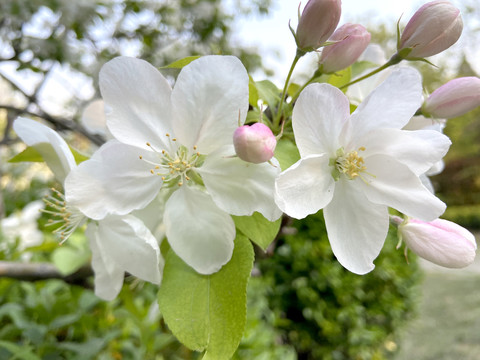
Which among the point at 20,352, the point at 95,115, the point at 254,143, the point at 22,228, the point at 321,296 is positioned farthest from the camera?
the point at 321,296

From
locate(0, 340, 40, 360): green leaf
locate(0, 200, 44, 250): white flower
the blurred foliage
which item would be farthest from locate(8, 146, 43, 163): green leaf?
the blurred foliage

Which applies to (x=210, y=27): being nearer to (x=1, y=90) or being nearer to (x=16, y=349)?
(x=16, y=349)

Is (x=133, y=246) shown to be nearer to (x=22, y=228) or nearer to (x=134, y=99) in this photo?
(x=134, y=99)

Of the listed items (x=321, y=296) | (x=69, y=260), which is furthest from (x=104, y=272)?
(x=321, y=296)

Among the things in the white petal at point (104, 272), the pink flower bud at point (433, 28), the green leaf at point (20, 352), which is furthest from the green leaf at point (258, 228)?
the green leaf at point (20, 352)

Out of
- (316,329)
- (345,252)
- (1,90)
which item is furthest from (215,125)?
(1,90)
